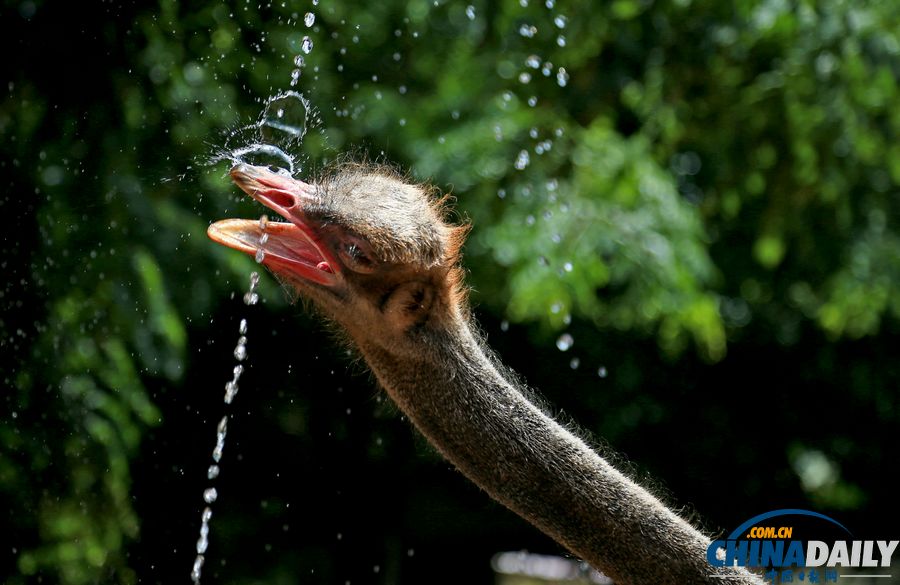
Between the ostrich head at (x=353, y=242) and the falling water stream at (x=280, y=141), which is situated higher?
the falling water stream at (x=280, y=141)

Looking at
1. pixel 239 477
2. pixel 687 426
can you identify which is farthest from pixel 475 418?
pixel 687 426

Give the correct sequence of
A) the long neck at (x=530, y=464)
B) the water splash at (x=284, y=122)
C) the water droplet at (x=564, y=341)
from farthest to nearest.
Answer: the water droplet at (x=564, y=341) → the water splash at (x=284, y=122) → the long neck at (x=530, y=464)

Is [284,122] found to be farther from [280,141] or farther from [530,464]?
[530,464]

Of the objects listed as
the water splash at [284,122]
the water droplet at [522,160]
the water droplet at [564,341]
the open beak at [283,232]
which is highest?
the water droplet at [522,160]

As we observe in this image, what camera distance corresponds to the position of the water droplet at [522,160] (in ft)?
15.2

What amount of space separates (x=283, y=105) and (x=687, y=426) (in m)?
3.70

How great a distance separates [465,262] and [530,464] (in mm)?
2801

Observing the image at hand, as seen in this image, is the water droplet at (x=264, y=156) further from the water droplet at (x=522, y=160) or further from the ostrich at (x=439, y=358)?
the water droplet at (x=522, y=160)

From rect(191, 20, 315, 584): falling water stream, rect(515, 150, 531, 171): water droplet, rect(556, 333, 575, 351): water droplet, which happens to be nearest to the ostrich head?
rect(191, 20, 315, 584): falling water stream

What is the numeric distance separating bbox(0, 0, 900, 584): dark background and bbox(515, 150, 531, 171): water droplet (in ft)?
0.07

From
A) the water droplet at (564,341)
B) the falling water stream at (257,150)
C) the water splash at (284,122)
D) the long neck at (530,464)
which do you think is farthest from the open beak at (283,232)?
the water droplet at (564,341)

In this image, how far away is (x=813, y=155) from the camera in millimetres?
5172

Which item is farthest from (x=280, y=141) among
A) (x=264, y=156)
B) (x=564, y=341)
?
(x=564, y=341)

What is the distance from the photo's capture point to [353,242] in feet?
5.48
